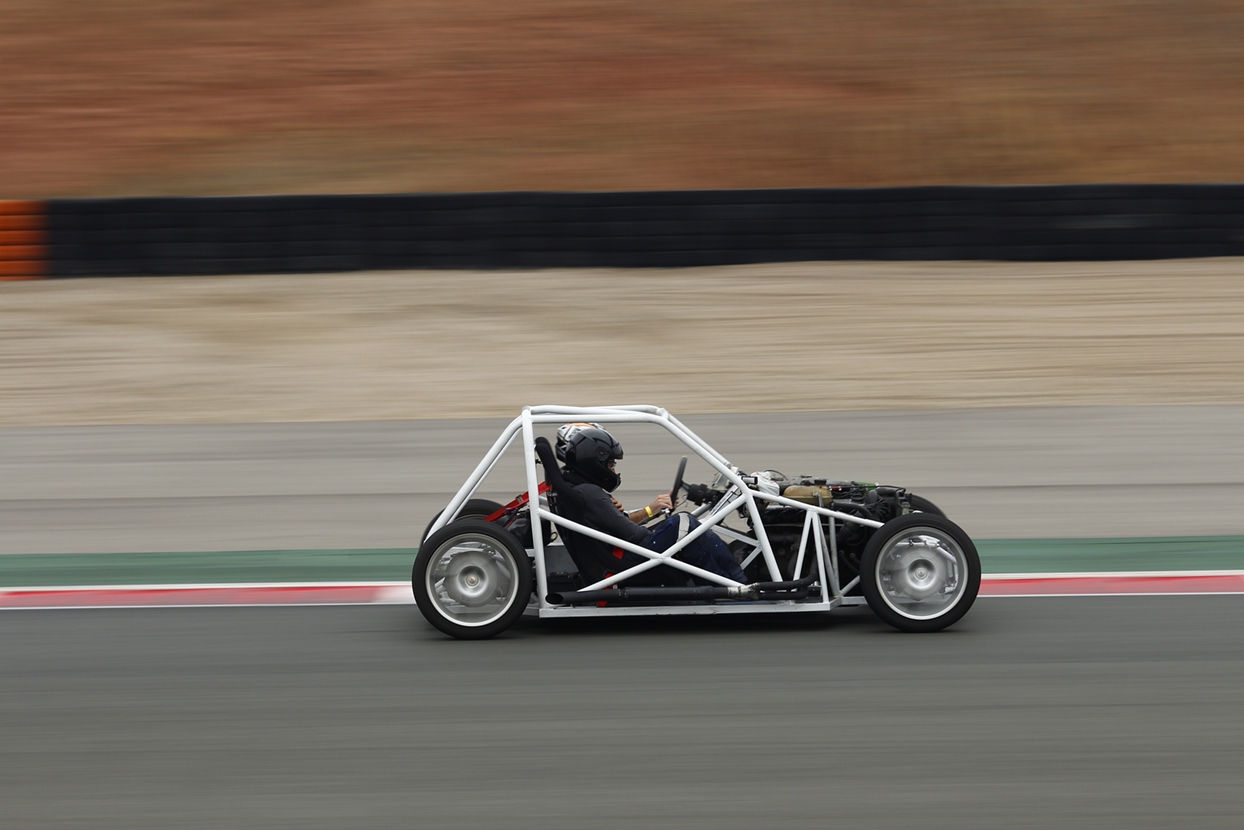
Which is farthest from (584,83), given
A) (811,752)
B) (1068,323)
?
(811,752)

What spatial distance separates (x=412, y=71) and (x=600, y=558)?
1692 centimetres

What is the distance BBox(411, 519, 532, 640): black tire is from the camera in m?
5.96

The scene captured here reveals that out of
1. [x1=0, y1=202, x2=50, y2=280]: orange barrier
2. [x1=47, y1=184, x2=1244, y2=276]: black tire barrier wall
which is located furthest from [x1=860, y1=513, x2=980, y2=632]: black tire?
[x1=0, y1=202, x2=50, y2=280]: orange barrier

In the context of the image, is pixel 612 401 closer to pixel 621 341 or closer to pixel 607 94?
pixel 621 341

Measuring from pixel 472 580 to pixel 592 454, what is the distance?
0.73 meters

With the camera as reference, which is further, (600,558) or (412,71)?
(412,71)

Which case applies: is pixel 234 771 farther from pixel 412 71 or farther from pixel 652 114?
pixel 412 71

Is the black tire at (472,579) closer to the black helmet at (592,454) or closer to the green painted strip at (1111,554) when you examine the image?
the black helmet at (592,454)

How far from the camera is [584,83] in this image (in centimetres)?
2083

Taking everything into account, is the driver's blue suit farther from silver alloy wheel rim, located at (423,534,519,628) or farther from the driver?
silver alloy wheel rim, located at (423,534,519,628)

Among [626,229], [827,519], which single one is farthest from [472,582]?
[626,229]

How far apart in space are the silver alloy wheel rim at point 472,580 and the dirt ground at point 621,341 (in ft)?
17.5

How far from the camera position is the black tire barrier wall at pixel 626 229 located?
14.5 m

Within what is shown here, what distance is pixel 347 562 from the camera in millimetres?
7723
